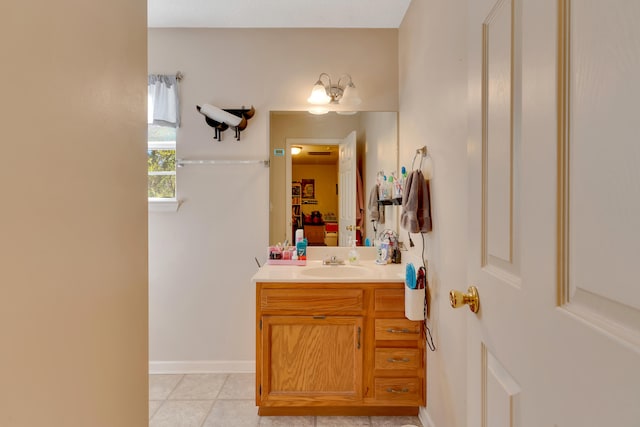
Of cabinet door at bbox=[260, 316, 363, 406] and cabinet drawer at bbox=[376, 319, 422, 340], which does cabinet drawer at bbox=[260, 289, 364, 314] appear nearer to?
cabinet door at bbox=[260, 316, 363, 406]

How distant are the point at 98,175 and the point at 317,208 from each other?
196cm

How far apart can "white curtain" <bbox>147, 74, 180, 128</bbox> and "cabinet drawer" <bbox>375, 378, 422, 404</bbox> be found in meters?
2.30

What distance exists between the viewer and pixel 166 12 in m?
2.35

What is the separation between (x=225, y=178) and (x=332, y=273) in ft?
3.57

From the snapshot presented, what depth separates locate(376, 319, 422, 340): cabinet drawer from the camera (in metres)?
1.99

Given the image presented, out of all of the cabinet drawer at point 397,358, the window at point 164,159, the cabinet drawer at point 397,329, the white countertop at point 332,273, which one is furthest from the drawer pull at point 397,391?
the window at point 164,159

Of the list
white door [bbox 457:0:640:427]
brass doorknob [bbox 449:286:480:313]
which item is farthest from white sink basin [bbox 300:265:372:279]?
white door [bbox 457:0:640:427]

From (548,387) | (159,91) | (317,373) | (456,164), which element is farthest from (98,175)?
(159,91)

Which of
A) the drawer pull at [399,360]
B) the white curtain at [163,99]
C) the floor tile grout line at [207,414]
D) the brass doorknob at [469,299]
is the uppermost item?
the white curtain at [163,99]

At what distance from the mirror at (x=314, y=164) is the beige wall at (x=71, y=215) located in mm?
1705

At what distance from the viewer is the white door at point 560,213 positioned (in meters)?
0.41

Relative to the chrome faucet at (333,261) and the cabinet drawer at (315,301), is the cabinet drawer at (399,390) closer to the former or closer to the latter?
the cabinet drawer at (315,301)

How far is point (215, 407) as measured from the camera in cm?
216

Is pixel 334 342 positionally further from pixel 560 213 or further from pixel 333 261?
pixel 560 213
